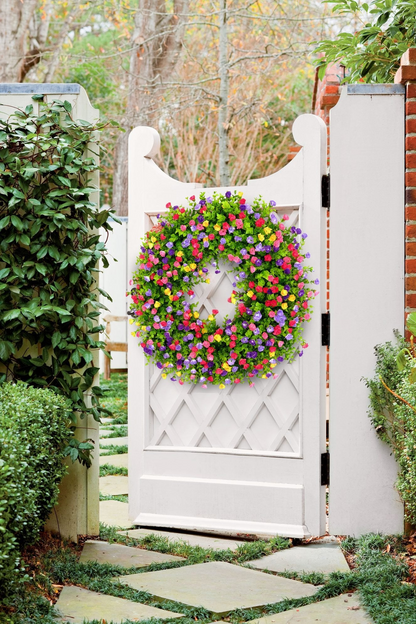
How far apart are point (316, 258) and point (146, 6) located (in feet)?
29.6

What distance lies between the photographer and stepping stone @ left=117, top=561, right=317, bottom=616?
9.29 ft

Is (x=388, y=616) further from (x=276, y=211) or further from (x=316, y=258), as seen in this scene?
(x=276, y=211)

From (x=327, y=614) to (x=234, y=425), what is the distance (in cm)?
136

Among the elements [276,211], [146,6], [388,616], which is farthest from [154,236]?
[146,6]

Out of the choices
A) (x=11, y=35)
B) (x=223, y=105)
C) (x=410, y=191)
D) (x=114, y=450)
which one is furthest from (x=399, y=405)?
(x=11, y=35)

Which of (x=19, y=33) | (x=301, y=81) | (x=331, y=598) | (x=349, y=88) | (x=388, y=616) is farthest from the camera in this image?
(x=301, y=81)

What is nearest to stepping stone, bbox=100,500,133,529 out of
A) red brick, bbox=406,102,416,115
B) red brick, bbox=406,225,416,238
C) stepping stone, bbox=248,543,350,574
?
stepping stone, bbox=248,543,350,574

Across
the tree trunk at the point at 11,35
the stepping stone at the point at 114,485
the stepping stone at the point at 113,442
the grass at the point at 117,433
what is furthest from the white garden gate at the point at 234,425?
the tree trunk at the point at 11,35

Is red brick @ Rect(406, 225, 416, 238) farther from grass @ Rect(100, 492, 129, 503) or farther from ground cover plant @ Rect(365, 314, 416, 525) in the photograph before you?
grass @ Rect(100, 492, 129, 503)

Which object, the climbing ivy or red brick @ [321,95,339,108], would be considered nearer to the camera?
the climbing ivy

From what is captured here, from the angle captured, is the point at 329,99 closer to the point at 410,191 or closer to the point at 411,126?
the point at 411,126

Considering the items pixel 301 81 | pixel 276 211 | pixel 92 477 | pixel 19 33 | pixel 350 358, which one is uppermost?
pixel 301 81

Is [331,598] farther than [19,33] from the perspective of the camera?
No

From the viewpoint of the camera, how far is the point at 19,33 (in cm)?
1141
